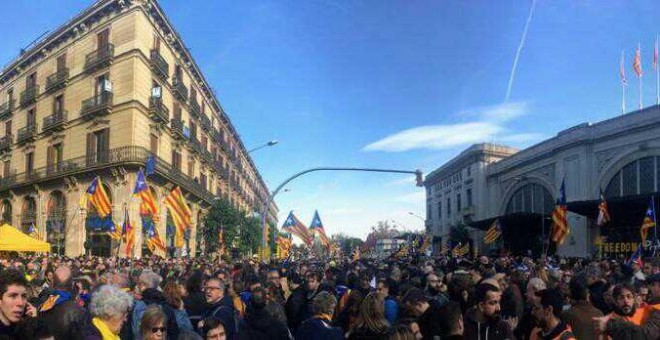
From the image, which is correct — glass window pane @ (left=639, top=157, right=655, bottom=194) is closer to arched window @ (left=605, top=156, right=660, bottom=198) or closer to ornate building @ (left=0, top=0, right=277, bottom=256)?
arched window @ (left=605, top=156, right=660, bottom=198)

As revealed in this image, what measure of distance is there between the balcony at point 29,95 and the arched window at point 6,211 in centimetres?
707

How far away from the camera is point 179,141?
36.8 metres

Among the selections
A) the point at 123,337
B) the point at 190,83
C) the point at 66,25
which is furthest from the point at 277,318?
the point at 190,83

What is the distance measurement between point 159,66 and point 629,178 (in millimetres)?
28891

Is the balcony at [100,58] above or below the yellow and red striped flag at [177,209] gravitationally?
above

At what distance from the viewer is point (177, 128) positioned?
117 ft

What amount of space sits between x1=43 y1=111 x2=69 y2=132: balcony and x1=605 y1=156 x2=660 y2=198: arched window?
3410cm

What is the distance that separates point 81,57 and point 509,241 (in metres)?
33.8

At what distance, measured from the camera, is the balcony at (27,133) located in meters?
36.6

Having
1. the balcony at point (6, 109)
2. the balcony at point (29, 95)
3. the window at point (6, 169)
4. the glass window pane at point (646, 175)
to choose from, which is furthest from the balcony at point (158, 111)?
the glass window pane at point (646, 175)

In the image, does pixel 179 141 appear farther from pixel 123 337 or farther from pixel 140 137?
pixel 123 337

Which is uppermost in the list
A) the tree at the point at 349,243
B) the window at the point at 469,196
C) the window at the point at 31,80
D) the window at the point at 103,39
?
the window at the point at 103,39

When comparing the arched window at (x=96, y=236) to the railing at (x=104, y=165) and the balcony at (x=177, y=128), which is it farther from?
the balcony at (x=177, y=128)

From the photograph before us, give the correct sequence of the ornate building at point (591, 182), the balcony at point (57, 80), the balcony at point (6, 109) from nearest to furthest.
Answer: the ornate building at point (591, 182), the balcony at point (57, 80), the balcony at point (6, 109)
